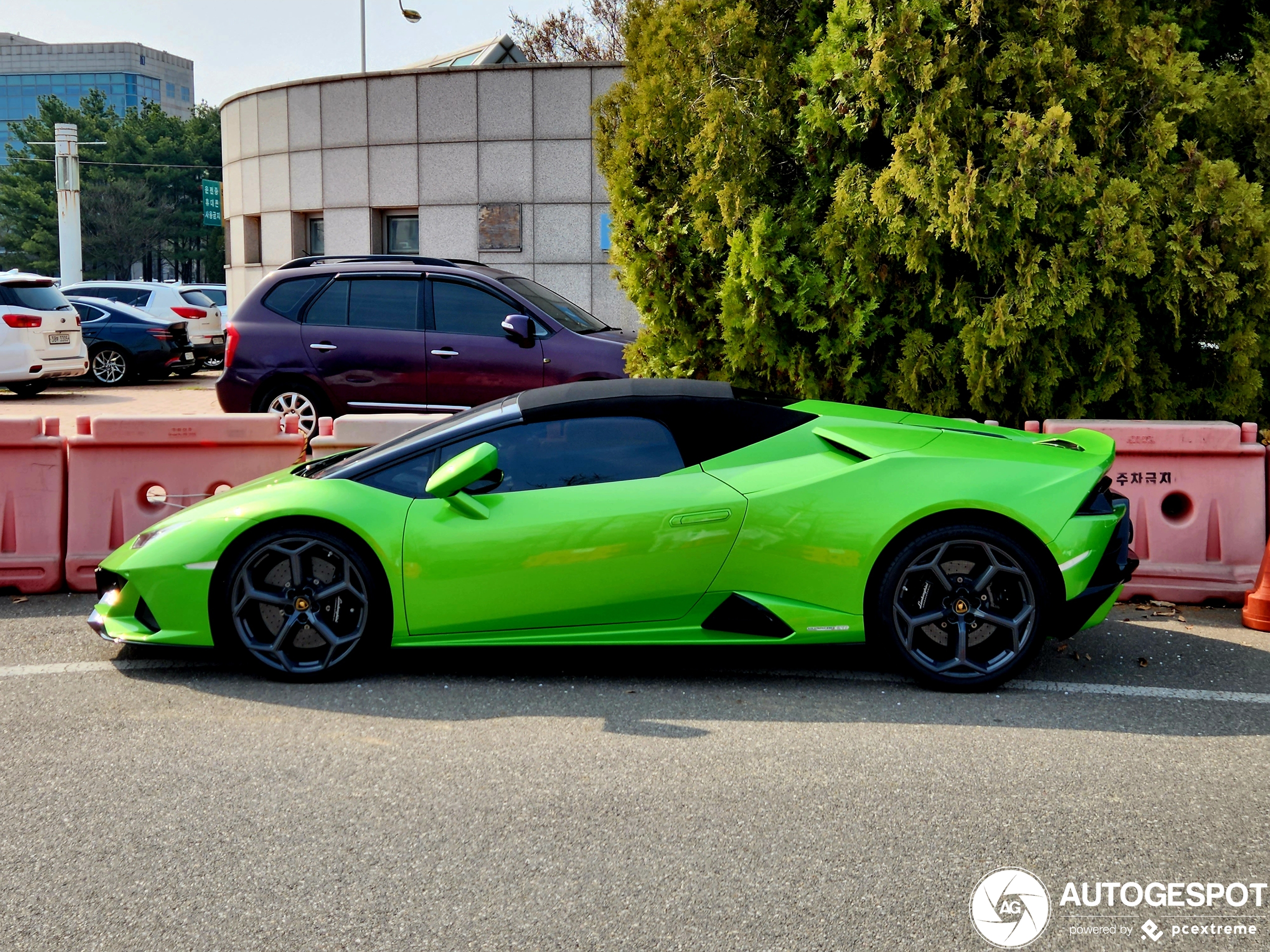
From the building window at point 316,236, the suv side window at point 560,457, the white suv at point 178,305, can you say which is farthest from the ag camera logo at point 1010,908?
the white suv at point 178,305

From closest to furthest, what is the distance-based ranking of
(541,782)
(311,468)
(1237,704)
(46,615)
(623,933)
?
(623,933) < (541,782) < (1237,704) < (311,468) < (46,615)

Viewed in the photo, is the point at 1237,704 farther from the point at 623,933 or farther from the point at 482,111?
the point at 482,111

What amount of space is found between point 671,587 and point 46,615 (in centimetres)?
343

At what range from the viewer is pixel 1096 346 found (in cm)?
754

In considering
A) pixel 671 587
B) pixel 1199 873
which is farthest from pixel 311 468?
pixel 1199 873

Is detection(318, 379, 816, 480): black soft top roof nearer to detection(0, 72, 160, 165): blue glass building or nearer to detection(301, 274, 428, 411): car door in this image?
detection(301, 274, 428, 411): car door

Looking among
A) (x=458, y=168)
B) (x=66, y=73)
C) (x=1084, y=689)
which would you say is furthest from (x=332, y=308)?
(x=66, y=73)

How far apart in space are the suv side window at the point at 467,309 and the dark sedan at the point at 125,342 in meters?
11.7

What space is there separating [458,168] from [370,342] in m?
8.76

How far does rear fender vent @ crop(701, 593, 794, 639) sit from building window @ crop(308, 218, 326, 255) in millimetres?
17167

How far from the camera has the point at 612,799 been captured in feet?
12.8

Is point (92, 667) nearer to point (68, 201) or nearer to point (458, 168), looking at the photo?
point (458, 168)

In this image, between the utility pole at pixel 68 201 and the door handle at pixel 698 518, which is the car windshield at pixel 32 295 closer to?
the door handle at pixel 698 518

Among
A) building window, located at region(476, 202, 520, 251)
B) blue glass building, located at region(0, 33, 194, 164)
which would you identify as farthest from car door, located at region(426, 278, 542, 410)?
blue glass building, located at region(0, 33, 194, 164)
